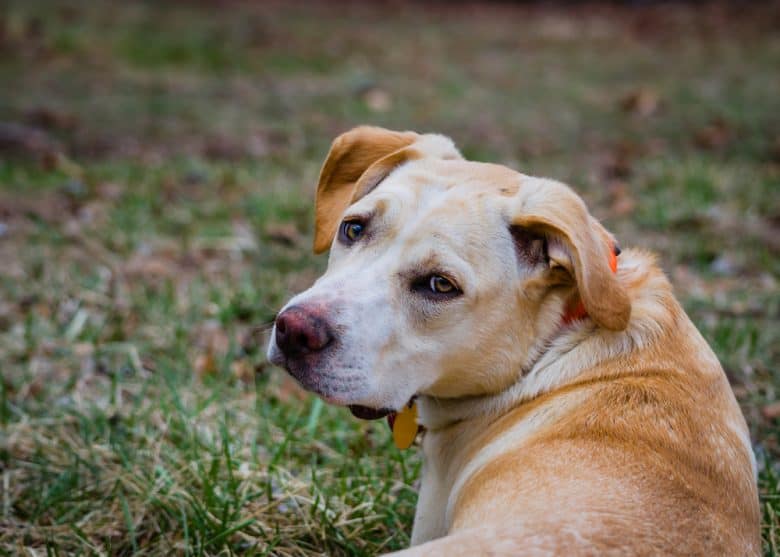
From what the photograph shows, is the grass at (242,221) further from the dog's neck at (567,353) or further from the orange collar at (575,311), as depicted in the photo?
the orange collar at (575,311)

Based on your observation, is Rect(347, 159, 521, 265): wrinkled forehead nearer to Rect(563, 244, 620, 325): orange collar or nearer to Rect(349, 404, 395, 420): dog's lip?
Rect(563, 244, 620, 325): orange collar

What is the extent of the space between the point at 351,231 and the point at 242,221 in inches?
142

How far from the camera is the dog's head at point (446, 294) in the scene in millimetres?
2410

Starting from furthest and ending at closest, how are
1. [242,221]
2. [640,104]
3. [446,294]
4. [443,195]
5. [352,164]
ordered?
[640,104], [242,221], [352,164], [443,195], [446,294]

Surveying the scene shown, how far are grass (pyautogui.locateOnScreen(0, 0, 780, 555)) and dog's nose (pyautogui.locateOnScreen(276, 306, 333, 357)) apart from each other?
852 millimetres

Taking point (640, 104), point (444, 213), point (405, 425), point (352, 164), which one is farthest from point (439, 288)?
point (640, 104)


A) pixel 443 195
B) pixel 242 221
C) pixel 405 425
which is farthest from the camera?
pixel 242 221

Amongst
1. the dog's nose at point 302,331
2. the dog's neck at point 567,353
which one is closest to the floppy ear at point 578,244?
the dog's neck at point 567,353

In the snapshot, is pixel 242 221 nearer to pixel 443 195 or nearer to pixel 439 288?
pixel 443 195

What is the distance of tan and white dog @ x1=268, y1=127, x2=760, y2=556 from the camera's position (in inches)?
89.4

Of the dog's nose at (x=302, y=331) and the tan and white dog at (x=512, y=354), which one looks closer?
the tan and white dog at (x=512, y=354)

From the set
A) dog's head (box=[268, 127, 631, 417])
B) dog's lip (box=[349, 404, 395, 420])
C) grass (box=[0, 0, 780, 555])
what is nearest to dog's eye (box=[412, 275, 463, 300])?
dog's head (box=[268, 127, 631, 417])

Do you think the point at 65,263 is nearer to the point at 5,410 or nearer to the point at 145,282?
the point at 145,282

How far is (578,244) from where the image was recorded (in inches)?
93.4
